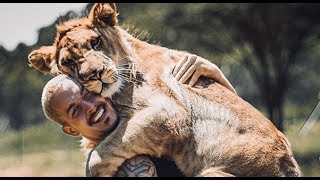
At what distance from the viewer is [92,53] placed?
2947mm

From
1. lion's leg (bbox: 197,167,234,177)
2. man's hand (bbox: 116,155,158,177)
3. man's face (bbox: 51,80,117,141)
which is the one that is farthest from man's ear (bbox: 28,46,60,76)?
lion's leg (bbox: 197,167,234,177)

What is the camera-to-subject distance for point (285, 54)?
747cm

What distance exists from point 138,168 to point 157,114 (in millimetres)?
244

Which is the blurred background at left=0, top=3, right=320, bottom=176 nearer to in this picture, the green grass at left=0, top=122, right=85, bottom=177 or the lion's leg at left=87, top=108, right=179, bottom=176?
the green grass at left=0, top=122, right=85, bottom=177

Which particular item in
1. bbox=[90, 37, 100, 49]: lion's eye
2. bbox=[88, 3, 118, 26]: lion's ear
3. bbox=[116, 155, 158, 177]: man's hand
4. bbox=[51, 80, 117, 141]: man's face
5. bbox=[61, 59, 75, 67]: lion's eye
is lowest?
bbox=[116, 155, 158, 177]: man's hand

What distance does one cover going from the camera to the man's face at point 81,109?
2838 millimetres

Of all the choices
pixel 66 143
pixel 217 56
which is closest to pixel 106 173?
pixel 66 143

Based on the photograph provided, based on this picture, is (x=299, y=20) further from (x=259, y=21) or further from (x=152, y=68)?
(x=152, y=68)

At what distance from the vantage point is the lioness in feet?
9.62

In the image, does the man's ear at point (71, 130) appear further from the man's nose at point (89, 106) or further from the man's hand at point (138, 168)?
the man's hand at point (138, 168)

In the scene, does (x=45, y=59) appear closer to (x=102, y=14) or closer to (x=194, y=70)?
(x=102, y=14)

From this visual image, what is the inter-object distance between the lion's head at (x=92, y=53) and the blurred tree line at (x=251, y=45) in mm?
2980

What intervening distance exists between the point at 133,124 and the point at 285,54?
4.72 m

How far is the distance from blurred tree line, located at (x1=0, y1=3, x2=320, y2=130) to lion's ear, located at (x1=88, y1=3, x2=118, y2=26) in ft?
9.76
